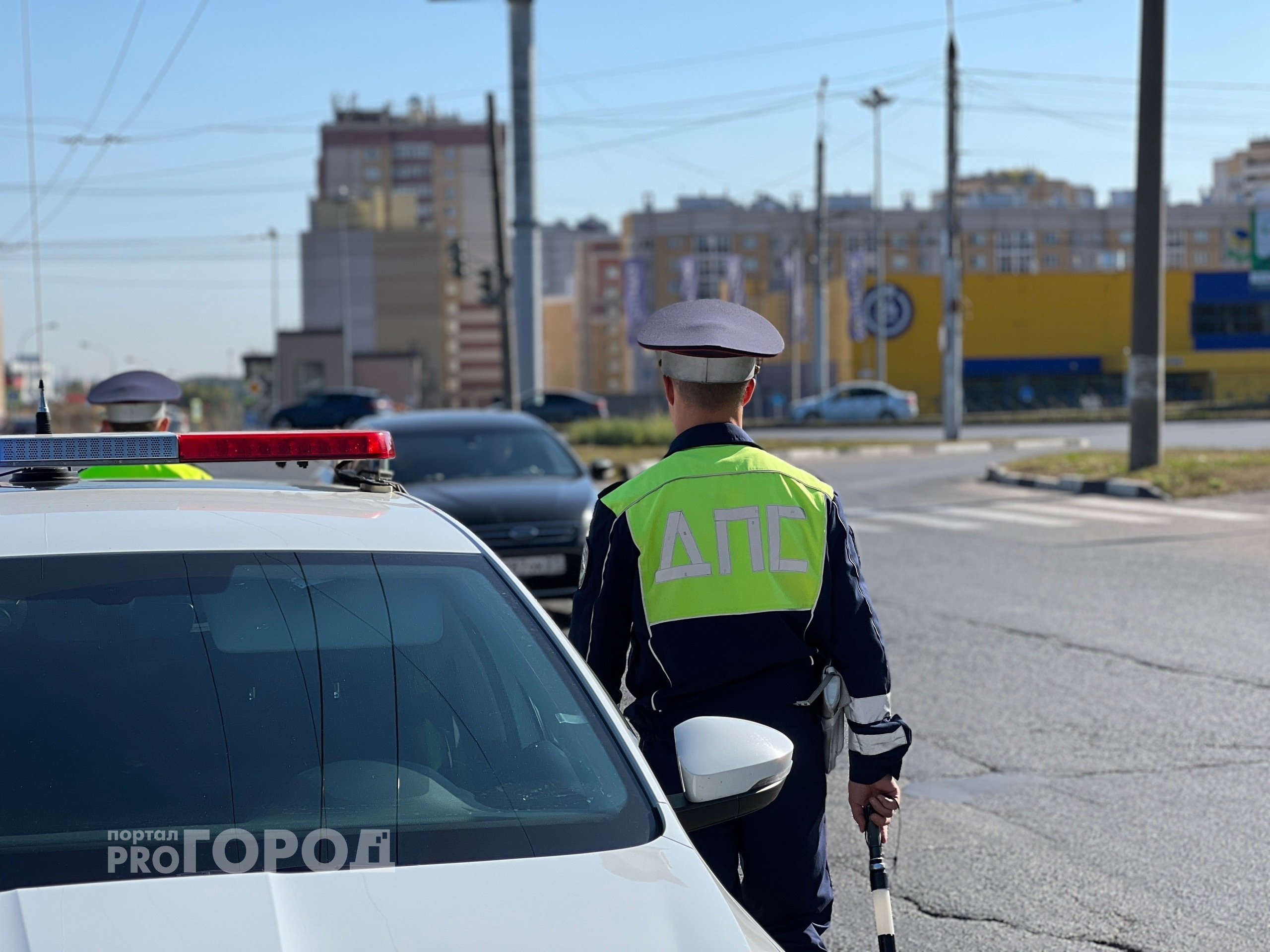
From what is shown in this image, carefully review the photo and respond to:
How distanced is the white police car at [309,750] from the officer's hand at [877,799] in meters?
0.48

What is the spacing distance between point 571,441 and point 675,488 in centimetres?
3145

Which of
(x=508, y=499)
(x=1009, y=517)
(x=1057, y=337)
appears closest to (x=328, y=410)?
(x=1057, y=337)

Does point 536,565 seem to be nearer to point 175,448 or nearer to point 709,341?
point 175,448

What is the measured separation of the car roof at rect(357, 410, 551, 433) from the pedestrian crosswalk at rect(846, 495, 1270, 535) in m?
4.97

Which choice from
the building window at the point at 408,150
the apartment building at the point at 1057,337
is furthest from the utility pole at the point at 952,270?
the building window at the point at 408,150

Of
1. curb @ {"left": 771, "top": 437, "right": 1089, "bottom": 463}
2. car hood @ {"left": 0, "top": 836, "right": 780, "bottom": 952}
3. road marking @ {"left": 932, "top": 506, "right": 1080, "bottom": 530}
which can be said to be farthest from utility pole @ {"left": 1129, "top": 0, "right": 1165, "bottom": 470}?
car hood @ {"left": 0, "top": 836, "right": 780, "bottom": 952}

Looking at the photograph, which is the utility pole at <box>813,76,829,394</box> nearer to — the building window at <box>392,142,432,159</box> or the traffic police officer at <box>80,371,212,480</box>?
the traffic police officer at <box>80,371,212,480</box>

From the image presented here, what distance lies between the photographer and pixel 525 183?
91.1 ft

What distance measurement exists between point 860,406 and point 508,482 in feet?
125

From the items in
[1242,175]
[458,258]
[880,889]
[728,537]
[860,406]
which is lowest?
[860,406]

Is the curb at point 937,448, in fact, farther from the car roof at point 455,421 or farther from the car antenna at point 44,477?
the car antenna at point 44,477

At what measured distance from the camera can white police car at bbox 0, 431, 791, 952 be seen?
78.1 inches

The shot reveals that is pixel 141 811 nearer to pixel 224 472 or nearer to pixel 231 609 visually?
pixel 231 609

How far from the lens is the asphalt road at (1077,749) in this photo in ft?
14.2
